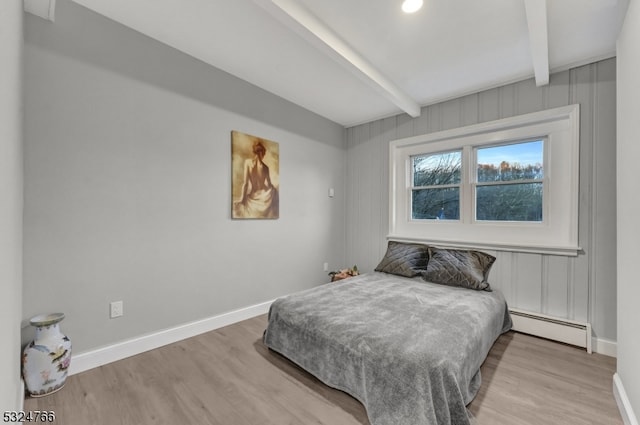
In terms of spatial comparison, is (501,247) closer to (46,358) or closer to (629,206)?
(629,206)

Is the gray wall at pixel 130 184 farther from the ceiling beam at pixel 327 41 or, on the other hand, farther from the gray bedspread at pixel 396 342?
the ceiling beam at pixel 327 41

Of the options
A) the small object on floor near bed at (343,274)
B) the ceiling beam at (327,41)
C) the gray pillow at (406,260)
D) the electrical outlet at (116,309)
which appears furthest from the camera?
the small object on floor near bed at (343,274)

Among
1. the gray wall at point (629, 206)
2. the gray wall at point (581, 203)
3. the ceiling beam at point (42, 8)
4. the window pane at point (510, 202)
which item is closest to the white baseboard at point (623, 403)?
the gray wall at point (629, 206)

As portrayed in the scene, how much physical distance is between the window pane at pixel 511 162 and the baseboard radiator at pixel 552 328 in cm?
134

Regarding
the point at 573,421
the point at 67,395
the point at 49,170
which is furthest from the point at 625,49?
the point at 67,395

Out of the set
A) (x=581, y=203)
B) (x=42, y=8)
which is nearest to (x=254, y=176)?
(x=42, y=8)

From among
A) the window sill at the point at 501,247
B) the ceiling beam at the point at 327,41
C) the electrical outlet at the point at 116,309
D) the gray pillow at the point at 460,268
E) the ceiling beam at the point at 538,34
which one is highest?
the ceiling beam at the point at 327,41

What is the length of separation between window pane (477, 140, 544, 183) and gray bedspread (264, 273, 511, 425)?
1.25m

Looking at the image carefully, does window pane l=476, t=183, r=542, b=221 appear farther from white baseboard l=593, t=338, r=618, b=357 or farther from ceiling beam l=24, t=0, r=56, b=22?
ceiling beam l=24, t=0, r=56, b=22

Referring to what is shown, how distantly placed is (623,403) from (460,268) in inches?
52.9

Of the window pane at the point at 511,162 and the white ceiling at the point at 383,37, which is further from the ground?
the white ceiling at the point at 383,37

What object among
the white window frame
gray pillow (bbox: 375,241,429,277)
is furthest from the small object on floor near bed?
the white window frame

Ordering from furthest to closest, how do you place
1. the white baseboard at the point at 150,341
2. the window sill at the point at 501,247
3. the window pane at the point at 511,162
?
1. the window pane at the point at 511,162
2. the window sill at the point at 501,247
3. the white baseboard at the point at 150,341

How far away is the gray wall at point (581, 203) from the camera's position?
2.31 m
